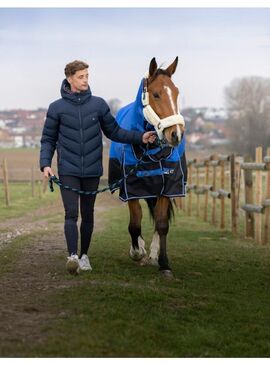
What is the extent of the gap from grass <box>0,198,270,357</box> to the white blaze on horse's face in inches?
58.8

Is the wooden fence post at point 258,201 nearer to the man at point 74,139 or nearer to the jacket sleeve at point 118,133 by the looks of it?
the jacket sleeve at point 118,133

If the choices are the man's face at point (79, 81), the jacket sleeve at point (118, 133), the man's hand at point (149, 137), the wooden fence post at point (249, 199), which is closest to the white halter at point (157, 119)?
the man's hand at point (149, 137)

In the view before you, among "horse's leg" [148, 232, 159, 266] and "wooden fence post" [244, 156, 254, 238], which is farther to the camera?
"wooden fence post" [244, 156, 254, 238]

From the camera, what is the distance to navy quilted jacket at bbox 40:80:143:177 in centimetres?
729

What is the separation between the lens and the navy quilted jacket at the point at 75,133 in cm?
729

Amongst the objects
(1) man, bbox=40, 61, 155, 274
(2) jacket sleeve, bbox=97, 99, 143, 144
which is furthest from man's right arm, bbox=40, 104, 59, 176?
(2) jacket sleeve, bbox=97, 99, 143, 144

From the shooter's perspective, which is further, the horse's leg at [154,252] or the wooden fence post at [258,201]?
the wooden fence post at [258,201]

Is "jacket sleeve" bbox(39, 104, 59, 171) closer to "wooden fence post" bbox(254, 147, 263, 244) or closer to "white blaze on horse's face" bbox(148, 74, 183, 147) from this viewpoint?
"white blaze on horse's face" bbox(148, 74, 183, 147)

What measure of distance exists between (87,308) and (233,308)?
4.58 feet

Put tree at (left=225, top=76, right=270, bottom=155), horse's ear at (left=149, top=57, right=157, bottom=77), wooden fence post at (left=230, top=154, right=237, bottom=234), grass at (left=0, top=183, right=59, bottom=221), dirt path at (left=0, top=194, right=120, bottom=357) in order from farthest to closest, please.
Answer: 1. tree at (left=225, top=76, right=270, bottom=155)
2. grass at (left=0, top=183, right=59, bottom=221)
3. wooden fence post at (left=230, top=154, right=237, bottom=234)
4. horse's ear at (left=149, top=57, right=157, bottom=77)
5. dirt path at (left=0, top=194, right=120, bottom=357)

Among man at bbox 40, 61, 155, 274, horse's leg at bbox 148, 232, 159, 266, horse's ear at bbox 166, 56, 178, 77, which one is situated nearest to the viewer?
man at bbox 40, 61, 155, 274

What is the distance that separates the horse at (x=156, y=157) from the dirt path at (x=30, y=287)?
118cm

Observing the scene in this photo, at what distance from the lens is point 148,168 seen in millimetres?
8008

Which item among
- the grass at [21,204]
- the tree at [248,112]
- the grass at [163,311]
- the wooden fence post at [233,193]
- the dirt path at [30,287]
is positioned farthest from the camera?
the tree at [248,112]
